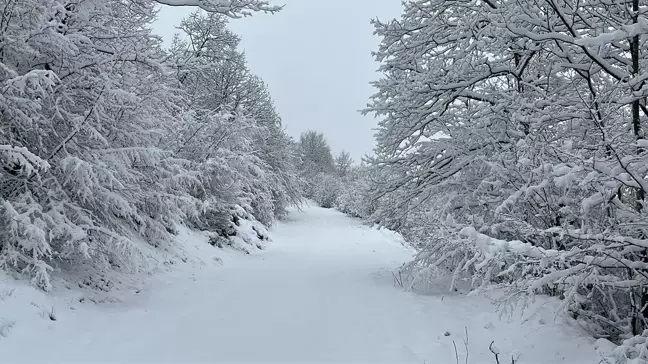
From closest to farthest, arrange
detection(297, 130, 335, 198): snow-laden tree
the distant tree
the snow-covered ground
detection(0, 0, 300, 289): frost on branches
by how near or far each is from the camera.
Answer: the snow-covered ground, detection(0, 0, 300, 289): frost on branches, detection(297, 130, 335, 198): snow-laden tree, the distant tree

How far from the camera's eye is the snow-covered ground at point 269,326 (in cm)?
420

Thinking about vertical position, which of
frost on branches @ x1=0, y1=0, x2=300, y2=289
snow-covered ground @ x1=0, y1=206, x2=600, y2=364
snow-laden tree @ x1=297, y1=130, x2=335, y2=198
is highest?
snow-laden tree @ x1=297, y1=130, x2=335, y2=198

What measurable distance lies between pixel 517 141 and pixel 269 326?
14.0 feet

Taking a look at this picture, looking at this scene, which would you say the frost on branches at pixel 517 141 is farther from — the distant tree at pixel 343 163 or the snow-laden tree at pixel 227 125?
the distant tree at pixel 343 163

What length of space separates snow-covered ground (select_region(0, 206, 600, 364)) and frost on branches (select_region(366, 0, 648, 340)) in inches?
22.4

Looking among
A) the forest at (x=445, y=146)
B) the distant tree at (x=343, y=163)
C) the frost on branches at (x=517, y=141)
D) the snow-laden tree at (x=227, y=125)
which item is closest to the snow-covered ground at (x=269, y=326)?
the forest at (x=445, y=146)

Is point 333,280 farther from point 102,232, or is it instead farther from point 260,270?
point 102,232

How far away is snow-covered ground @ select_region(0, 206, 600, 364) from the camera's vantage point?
4.20 metres

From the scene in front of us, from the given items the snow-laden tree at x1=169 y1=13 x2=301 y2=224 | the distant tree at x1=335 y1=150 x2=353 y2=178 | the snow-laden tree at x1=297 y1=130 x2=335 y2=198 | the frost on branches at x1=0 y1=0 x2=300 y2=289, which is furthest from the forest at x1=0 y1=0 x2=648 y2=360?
the distant tree at x1=335 y1=150 x2=353 y2=178

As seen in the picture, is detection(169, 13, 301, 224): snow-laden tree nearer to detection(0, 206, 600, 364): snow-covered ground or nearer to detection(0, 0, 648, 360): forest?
detection(0, 0, 648, 360): forest

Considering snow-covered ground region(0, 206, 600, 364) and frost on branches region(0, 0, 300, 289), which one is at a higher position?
frost on branches region(0, 0, 300, 289)

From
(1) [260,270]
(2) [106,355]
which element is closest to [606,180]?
(2) [106,355]

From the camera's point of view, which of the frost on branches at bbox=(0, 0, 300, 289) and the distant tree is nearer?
the frost on branches at bbox=(0, 0, 300, 289)

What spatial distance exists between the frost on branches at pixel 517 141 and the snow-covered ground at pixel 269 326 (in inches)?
22.4
